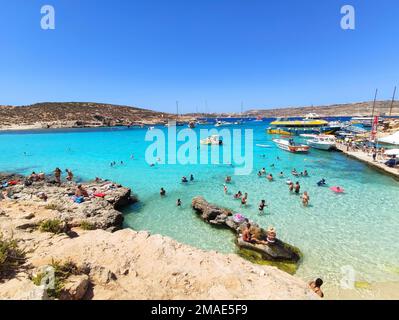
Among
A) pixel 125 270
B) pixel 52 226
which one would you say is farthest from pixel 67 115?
pixel 125 270

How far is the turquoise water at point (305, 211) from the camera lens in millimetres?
9898

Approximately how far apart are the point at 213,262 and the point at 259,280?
1430 mm

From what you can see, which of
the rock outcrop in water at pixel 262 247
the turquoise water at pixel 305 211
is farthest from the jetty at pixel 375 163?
the rock outcrop in water at pixel 262 247

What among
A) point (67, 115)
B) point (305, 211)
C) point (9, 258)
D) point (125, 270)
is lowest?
point (305, 211)

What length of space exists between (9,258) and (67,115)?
118 metres

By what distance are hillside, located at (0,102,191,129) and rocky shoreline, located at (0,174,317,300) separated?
103m

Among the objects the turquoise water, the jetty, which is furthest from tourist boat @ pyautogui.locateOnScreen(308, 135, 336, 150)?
the turquoise water

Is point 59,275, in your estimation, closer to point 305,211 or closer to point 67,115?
point 305,211

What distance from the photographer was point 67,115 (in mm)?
106438

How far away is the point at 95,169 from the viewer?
27.9 meters

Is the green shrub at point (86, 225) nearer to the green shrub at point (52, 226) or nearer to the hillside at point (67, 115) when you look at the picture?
the green shrub at point (52, 226)

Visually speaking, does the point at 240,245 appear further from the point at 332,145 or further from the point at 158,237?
the point at 332,145
